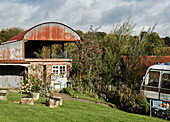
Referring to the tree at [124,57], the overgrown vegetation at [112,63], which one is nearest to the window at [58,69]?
the overgrown vegetation at [112,63]

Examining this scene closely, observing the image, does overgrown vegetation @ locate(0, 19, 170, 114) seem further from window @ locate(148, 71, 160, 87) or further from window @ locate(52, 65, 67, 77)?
window @ locate(148, 71, 160, 87)

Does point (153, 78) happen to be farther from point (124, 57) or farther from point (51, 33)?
point (51, 33)

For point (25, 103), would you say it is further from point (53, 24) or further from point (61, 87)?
point (53, 24)

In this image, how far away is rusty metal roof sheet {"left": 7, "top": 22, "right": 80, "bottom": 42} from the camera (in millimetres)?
18844

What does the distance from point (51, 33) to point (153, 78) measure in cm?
1120

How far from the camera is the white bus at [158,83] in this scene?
12609 millimetres

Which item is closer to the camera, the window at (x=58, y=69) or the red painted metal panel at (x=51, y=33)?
the red painted metal panel at (x=51, y=33)

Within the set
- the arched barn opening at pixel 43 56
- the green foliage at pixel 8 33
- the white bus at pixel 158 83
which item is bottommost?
the white bus at pixel 158 83

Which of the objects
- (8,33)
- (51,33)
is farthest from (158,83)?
(8,33)

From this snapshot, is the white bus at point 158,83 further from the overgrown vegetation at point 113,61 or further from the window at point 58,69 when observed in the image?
the window at point 58,69

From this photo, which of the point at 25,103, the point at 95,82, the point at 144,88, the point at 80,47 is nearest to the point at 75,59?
the point at 80,47

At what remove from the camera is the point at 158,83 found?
518 inches

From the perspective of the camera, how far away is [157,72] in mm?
13289

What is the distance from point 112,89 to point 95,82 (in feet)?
6.78
